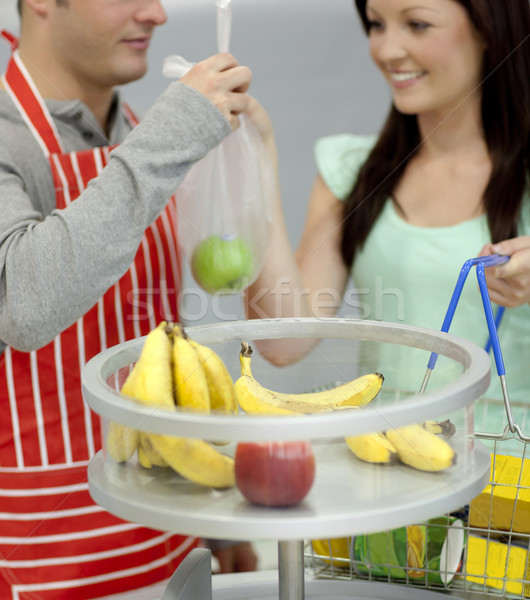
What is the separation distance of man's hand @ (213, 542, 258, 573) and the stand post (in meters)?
0.84

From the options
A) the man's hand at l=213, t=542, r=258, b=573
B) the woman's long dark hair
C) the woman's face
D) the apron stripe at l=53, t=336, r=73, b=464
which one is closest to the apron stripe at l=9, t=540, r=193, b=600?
the apron stripe at l=53, t=336, r=73, b=464

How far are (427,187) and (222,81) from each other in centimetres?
54

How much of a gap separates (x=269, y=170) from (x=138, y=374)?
0.67 m

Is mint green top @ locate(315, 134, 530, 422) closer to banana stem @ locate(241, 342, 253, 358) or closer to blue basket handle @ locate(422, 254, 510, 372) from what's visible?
blue basket handle @ locate(422, 254, 510, 372)

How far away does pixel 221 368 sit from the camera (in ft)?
1.89

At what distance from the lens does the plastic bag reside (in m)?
1.11

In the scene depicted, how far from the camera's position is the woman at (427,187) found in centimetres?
120

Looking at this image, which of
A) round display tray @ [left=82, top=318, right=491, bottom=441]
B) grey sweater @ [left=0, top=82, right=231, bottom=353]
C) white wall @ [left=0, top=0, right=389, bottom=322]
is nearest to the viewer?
round display tray @ [left=82, top=318, right=491, bottom=441]

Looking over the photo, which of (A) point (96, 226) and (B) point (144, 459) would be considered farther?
(A) point (96, 226)

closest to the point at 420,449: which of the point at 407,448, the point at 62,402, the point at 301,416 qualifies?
the point at 407,448

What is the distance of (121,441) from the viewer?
1.65 ft

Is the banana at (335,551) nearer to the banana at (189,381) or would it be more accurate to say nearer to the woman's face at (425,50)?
the banana at (189,381)

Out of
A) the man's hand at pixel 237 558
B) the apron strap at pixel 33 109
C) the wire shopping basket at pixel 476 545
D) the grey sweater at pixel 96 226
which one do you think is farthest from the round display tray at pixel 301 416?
the man's hand at pixel 237 558

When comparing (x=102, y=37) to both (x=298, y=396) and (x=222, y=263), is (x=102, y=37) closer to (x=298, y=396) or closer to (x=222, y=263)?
(x=222, y=263)
